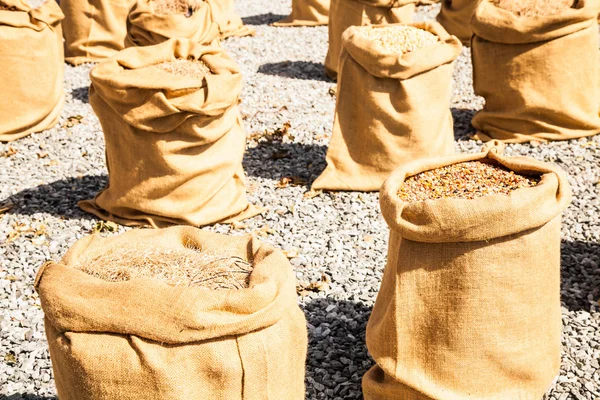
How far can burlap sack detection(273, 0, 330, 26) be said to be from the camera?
940 centimetres

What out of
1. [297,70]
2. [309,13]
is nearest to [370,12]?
[297,70]

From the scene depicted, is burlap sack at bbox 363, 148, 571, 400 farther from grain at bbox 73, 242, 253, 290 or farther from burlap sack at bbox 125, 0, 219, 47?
burlap sack at bbox 125, 0, 219, 47

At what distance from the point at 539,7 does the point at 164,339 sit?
13.8ft

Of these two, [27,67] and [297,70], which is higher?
[27,67]

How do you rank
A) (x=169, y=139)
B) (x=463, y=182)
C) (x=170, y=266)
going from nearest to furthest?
1. (x=170, y=266)
2. (x=463, y=182)
3. (x=169, y=139)

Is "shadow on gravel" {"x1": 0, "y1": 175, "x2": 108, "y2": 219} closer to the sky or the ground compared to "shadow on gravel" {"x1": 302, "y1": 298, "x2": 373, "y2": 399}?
closer to the ground

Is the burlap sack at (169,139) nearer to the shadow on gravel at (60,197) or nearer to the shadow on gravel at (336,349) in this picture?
the shadow on gravel at (60,197)

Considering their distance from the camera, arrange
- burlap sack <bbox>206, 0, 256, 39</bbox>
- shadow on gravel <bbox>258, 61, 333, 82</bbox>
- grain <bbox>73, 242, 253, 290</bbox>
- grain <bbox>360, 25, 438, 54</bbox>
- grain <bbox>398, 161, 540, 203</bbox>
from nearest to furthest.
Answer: grain <bbox>73, 242, 253, 290</bbox> → grain <bbox>398, 161, 540, 203</bbox> → grain <bbox>360, 25, 438, 54</bbox> → shadow on gravel <bbox>258, 61, 333, 82</bbox> → burlap sack <bbox>206, 0, 256, 39</bbox>

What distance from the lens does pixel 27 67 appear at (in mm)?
5906

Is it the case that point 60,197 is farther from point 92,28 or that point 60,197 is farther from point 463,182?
A: point 92,28

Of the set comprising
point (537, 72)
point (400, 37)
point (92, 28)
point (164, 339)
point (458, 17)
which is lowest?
point (92, 28)

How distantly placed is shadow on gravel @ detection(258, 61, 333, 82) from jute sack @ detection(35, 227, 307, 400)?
18.2ft

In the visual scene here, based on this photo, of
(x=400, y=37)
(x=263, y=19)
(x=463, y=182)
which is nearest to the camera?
(x=463, y=182)

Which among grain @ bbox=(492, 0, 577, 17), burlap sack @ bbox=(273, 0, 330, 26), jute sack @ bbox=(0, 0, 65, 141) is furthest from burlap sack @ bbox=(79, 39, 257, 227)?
burlap sack @ bbox=(273, 0, 330, 26)
